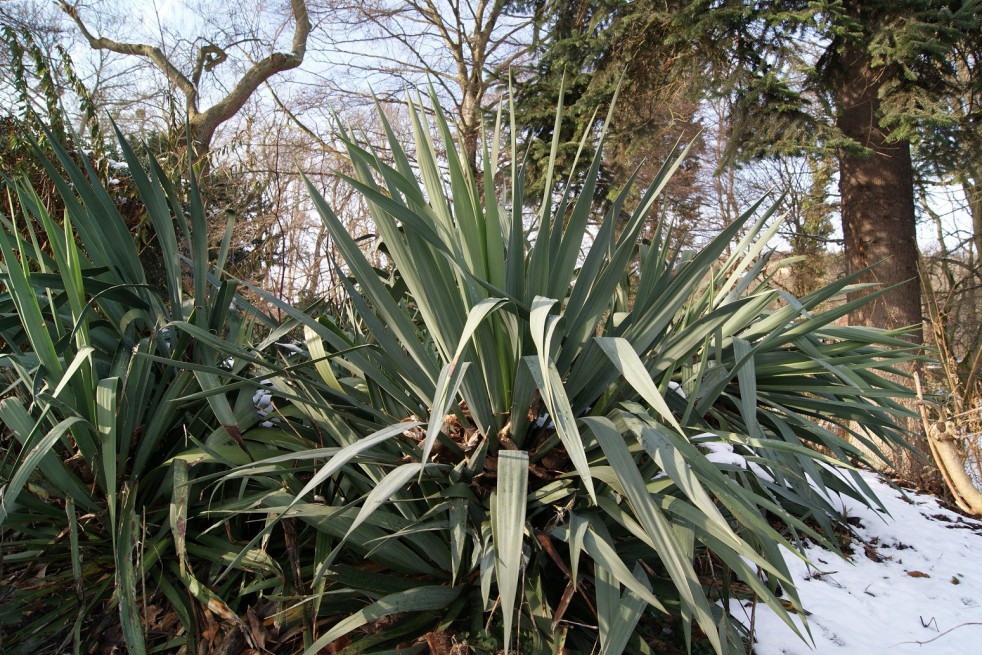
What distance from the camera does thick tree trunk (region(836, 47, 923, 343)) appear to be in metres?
6.34

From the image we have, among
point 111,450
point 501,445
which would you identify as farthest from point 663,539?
point 111,450

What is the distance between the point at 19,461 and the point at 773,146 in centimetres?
644

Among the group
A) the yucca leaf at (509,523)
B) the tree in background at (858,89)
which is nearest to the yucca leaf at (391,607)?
the yucca leaf at (509,523)

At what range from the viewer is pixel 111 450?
58.1 inches

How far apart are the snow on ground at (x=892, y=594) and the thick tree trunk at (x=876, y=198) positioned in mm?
3247

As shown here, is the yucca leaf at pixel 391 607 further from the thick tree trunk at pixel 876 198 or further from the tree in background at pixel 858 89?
the thick tree trunk at pixel 876 198

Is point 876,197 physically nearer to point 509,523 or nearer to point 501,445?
point 501,445

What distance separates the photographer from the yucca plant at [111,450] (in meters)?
1.51

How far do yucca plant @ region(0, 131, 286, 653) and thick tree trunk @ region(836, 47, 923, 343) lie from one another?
645 cm

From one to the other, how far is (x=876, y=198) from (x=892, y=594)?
5112 mm

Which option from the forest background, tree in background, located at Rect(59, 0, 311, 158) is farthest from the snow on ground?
tree in background, located at Rect(59, 0, 311, 158)

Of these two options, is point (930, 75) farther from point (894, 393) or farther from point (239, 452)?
point (239, 452)

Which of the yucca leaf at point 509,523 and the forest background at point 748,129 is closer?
the yucca leaf at point 509,523

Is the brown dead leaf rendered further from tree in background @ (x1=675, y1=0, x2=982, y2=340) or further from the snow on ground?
tree in background @ (x1=675, y1=0, x2=982, y2=340)
